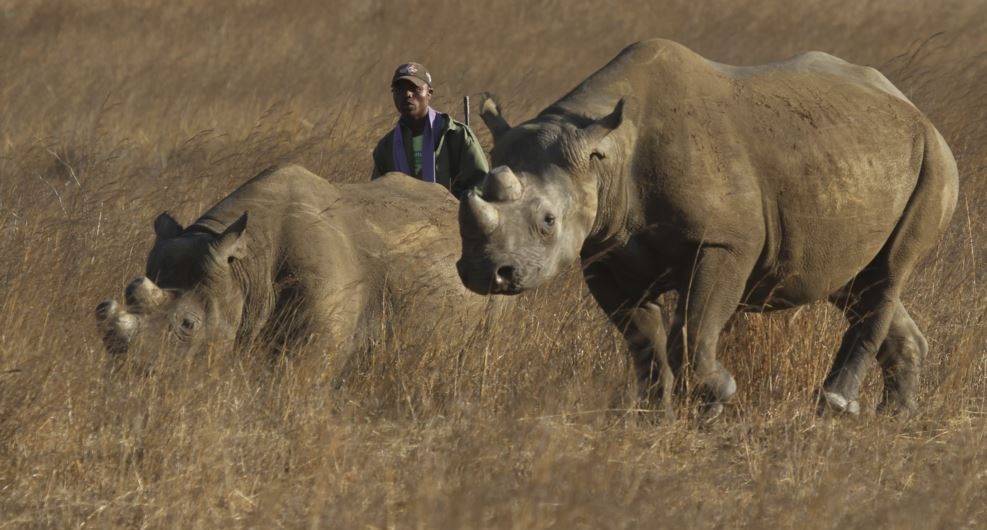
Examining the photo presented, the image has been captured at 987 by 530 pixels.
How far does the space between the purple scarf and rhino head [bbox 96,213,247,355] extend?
1.77 meters

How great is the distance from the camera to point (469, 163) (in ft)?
27.0

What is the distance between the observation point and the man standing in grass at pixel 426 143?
817cm

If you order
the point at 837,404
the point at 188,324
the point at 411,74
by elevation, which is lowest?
the point at 188,324

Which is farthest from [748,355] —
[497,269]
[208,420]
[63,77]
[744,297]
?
[63,77]

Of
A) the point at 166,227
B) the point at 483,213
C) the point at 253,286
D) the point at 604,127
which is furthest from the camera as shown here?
the point at 166,227

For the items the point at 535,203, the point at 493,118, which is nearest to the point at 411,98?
the point at 493,118

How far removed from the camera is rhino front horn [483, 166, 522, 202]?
5.00 metres

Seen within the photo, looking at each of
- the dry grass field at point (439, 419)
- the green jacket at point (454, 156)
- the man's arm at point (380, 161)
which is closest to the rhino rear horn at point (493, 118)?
the dry grass field at point (439, 419)

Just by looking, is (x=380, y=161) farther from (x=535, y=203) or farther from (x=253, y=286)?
(x=535, y=203)

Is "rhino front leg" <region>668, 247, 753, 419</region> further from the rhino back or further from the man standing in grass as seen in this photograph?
the man standing in grass

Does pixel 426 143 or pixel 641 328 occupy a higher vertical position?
pixel 641 328

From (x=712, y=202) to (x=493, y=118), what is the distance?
79 cm

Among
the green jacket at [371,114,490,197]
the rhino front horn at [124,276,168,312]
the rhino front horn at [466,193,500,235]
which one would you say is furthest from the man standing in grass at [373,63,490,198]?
the rhino front horn at [466,193,500,235]

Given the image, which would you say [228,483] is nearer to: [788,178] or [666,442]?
[666,442]
